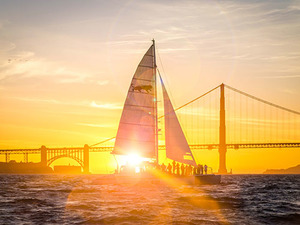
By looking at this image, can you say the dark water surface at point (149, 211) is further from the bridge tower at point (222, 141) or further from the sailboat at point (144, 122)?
the bridge tower at point (222, 141)

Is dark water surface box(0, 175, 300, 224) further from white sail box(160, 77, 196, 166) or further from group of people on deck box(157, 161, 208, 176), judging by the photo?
white sail box(160, 77, 196, 166)

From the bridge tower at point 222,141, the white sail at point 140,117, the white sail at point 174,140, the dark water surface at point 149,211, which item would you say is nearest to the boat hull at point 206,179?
the white sail at point 174,140

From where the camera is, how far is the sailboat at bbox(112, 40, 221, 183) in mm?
36062

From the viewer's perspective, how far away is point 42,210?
2184 centimetres

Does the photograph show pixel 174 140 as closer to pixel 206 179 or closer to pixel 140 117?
pixel 140 117

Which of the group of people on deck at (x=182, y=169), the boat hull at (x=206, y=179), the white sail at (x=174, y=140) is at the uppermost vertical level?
the white sail at (x=174, y=140)

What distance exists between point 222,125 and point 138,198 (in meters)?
73.9

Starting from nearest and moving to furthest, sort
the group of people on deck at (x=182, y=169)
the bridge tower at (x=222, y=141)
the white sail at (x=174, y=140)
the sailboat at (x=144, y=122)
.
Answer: the group of people on deck at (x=182, y=169) → the white sail at (x=174, y=140) → the sailboat at (x=144, y=122) → the bridge tower at (x=222, y=141)

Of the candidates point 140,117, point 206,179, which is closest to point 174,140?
point 140,117

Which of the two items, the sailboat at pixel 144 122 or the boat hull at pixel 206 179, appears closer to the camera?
the boat hull at pixel 206 179

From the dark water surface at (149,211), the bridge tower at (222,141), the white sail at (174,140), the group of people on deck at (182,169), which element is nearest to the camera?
the dark water surface at (149,211)

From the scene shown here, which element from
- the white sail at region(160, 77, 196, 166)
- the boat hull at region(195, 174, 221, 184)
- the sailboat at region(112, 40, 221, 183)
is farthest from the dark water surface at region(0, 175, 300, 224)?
the sailboat at region(112, 40, 221, 183)

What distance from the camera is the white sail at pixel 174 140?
35.0 m

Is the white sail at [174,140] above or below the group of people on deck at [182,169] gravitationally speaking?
above
